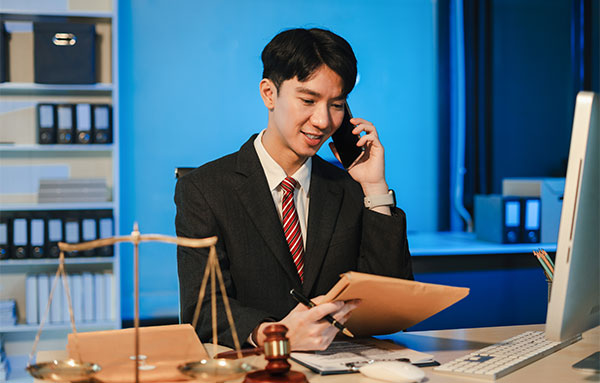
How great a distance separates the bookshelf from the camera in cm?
368

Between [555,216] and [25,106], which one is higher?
[25,106]

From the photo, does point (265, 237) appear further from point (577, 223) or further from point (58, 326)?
point (58, 326)

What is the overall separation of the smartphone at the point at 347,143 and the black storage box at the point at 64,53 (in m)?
2.27

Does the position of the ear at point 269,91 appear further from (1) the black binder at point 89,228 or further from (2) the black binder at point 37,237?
(2) the black binder at point 37,237

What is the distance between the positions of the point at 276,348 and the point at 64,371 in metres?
0.32

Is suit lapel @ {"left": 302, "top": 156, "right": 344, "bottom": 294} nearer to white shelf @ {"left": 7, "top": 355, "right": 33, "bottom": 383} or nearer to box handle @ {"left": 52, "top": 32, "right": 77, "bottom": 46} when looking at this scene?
box handle @ {"left": 52, "top": 32, "right": 77, "bottom": 46}

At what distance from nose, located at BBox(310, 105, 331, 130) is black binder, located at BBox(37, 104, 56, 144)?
2.50m

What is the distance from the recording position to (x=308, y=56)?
1.61m

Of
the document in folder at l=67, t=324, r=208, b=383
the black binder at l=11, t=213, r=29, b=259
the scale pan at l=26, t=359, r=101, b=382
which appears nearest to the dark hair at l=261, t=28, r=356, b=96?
the document in folder at l=67, t=324, r=208, b=383

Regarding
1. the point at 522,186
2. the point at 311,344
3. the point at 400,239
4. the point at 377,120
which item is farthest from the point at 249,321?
the point at 377,120

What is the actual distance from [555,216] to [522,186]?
0.27 meters

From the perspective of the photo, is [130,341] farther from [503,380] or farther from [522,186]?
[522,186]

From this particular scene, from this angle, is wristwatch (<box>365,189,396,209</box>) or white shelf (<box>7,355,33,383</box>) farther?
white shelf (<box>7,355,33,383</box>)

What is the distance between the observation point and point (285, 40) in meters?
1.66
